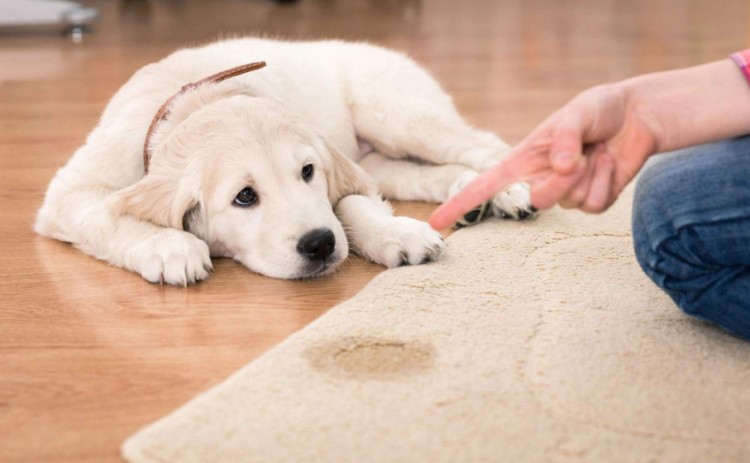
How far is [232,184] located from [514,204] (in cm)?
69

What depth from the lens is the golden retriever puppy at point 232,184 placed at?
2029 mm

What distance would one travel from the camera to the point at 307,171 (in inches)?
84.8

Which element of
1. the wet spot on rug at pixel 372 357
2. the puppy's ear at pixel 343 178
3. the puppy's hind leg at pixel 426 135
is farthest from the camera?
the puppy's hind leg at pixel 426 135

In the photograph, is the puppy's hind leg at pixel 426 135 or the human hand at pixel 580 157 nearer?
the human hand at pixel 580 157

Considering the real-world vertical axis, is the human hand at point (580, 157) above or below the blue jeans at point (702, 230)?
above

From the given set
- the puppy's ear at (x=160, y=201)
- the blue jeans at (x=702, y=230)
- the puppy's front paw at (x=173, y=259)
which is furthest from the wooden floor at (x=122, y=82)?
the blue jeans at (x=702, y=230)

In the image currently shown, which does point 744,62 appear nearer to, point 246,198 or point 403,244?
point 403,244

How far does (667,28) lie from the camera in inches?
220

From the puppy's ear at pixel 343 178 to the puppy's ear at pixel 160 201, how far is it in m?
0.32

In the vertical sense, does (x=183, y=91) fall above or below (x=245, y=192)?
above

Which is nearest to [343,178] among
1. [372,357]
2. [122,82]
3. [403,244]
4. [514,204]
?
[403,244]

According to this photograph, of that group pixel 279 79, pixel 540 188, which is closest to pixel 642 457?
pixel 540 188

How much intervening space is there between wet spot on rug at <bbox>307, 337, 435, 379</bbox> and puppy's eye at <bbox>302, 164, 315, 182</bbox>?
0.57 meters

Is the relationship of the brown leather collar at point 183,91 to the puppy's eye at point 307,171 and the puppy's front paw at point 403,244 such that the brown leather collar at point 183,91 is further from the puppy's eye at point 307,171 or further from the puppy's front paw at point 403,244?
the puppy's front paw at point 403,244
